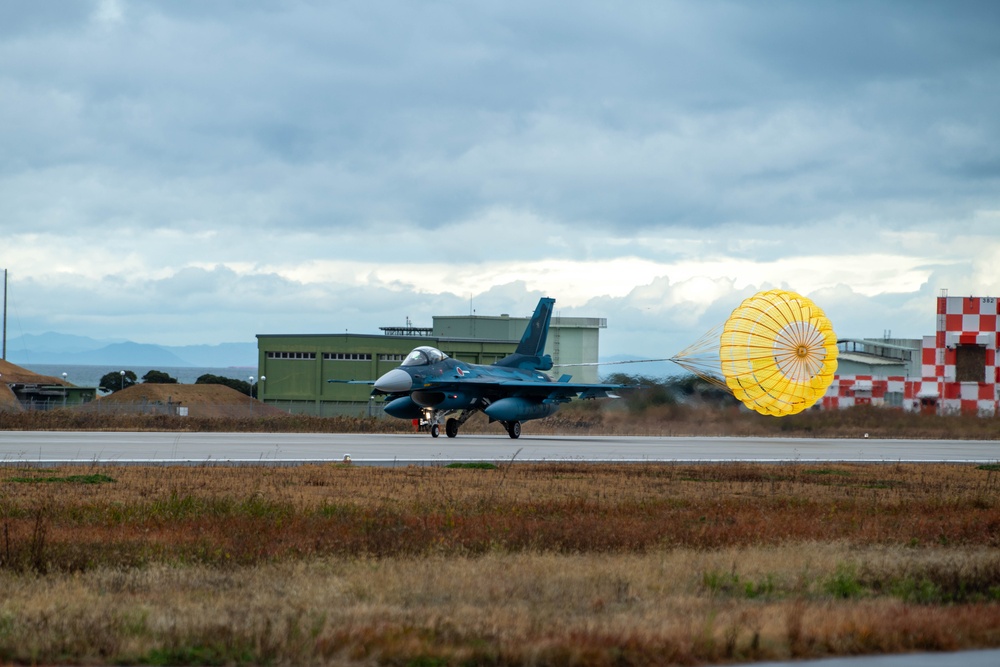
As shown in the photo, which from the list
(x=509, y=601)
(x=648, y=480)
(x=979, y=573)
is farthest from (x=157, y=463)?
(x=979, y=573)

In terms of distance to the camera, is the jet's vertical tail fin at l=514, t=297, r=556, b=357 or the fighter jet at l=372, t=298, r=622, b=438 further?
the jet's vertical tail fin at l=514, t=297, r=556, b=357

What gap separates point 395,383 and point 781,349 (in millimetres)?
12832

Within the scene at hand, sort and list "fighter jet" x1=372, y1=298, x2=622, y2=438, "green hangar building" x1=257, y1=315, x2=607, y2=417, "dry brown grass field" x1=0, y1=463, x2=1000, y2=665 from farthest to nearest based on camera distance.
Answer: "green hangar building" x1=257, y1=315, x2=607, y2=417 < "fighter jet" x1=372, y1=298, x2=622, y2=438 < "dry brown grass field" x1=0, y1=463, x2=1000, y2=665

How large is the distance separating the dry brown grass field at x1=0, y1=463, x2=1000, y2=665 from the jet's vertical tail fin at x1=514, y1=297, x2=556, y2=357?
2523 cm

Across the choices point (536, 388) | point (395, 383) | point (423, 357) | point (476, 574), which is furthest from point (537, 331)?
point (476, 574)

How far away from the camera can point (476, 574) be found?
940 centimetres

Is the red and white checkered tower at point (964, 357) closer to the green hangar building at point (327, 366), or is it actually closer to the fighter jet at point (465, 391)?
the fighter jet at point (465, 391)

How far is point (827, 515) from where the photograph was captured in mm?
14750

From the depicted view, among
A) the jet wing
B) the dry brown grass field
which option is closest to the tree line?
the jet wing

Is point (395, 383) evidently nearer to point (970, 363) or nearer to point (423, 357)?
point (423, 357)

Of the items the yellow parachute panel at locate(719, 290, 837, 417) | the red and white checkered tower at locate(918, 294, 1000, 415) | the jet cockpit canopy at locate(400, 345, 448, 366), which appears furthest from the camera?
the red and white checkered tower at locate(918, 294, 1000, 415)

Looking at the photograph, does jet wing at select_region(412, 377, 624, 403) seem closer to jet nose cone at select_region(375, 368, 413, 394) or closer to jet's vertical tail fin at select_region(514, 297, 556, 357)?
jet nose cone at select_region(375, 368, 413, 394)

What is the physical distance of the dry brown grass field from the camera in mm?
6848

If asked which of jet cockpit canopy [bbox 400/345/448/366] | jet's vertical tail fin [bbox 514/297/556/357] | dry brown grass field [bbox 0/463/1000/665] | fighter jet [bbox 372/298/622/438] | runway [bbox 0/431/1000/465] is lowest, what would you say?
runway [bbox 0/431/1000/465]
